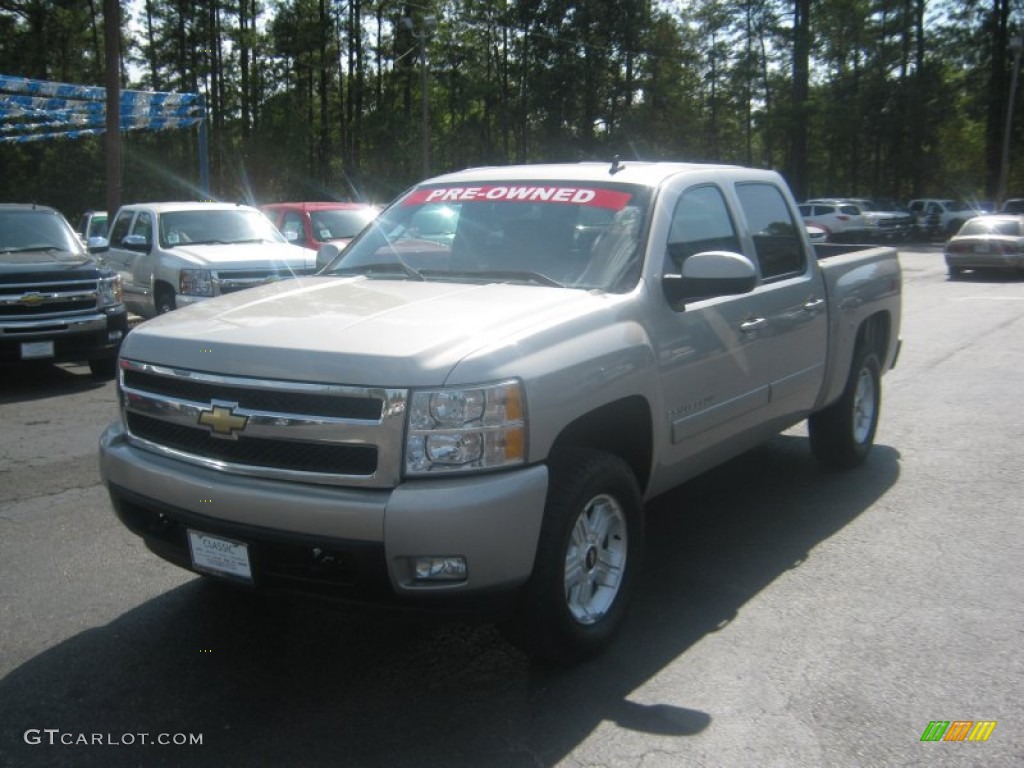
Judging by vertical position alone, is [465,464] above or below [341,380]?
below

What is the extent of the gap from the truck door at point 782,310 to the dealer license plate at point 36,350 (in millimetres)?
7253

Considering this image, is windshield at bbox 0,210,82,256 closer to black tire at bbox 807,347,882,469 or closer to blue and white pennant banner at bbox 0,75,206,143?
black tire at bbox 807,347,882,469

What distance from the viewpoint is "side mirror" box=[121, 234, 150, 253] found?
12.0 m

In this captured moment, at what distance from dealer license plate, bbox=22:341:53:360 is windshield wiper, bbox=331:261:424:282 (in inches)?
232

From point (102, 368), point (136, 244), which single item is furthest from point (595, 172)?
point (136, 244)

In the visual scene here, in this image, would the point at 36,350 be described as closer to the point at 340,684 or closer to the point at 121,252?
the point at 121,252

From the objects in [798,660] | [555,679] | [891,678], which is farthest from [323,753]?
[891,678]

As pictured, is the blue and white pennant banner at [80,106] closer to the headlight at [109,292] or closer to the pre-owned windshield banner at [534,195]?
the headlight at [109,292]

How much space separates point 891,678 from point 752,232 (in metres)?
2.49

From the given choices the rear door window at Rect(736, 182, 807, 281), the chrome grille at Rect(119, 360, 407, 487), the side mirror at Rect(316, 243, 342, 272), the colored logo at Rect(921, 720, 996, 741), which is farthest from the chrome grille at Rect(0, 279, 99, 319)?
the colored logo at Rect(921, 720, 996, 741)

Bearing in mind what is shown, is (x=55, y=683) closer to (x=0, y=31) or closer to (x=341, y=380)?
(x=341, y=380)

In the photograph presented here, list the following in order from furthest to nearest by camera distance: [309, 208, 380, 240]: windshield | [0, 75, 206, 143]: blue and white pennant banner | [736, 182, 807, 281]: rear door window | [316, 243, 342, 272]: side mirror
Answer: [0, 75, 206, 143]: blue and white pennant banner → [309, 208, 380, 240]: windshield → [316, 243, 342, 272]: side mirror → [736, 182, 807, 281]: rear door window

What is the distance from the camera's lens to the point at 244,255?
1187cm

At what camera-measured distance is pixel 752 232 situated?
523 centimetres
